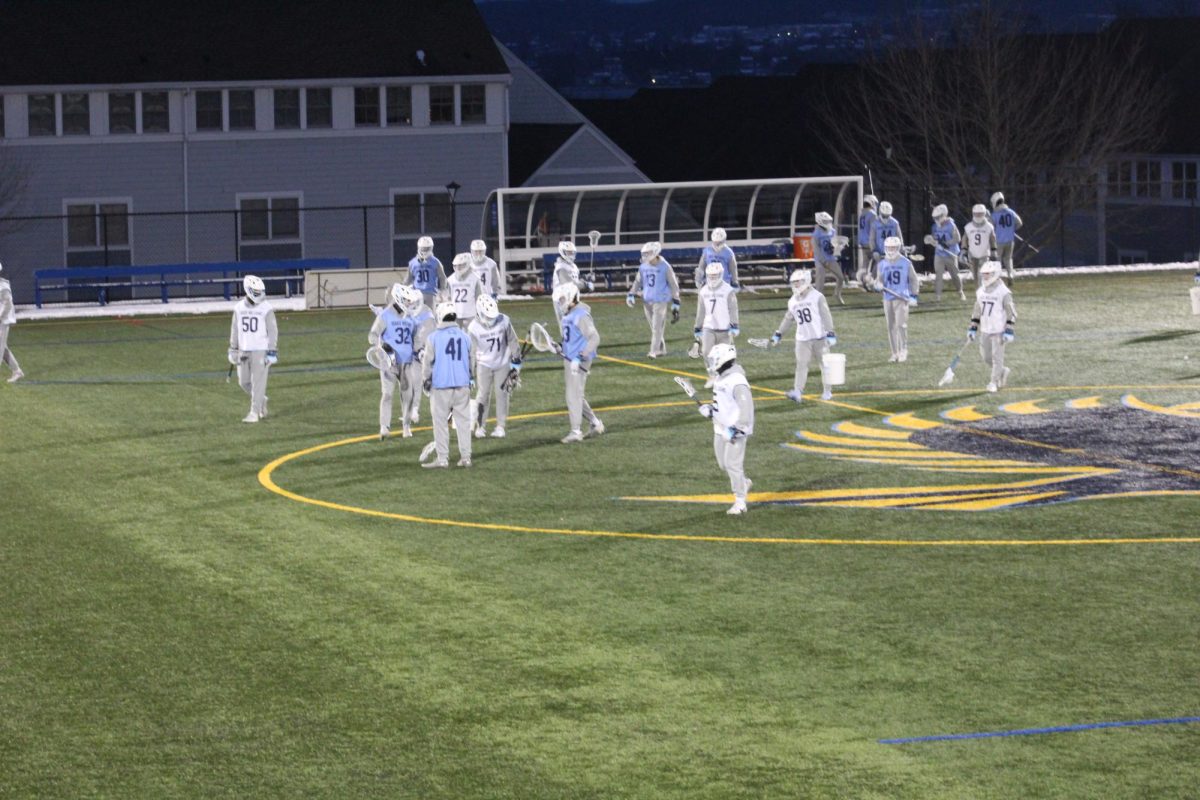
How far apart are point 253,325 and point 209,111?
38.7 m

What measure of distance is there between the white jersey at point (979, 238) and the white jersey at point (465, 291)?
15.3 meters

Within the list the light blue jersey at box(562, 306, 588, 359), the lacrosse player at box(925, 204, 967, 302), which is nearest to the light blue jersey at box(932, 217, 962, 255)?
the lacrosse player at box(925, 204, 967, 302)

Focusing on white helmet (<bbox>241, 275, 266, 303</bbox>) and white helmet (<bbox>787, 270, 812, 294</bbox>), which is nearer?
white helmet (<bbox>241, 275, 266, 303</bbox>)

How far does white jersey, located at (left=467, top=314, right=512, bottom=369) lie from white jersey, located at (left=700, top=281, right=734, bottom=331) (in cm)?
535

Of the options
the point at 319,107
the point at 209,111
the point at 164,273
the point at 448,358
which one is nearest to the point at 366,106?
the point at 319,107

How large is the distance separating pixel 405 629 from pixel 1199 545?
27.0 feet

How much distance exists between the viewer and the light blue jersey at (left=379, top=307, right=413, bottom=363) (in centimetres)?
2627

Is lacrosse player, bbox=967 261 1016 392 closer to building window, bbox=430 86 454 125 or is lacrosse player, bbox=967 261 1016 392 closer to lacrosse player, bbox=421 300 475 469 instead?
lacrosse player, bbox=421 300 475 469

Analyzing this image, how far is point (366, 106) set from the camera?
65750 mm

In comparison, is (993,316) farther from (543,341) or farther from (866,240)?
(866,240)

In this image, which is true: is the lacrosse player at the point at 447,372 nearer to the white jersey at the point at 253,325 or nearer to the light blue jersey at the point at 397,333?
the light blue jersey at the point at 397,333

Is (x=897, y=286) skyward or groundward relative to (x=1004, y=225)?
groundward

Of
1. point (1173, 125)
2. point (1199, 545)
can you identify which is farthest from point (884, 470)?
point (1173, 125)

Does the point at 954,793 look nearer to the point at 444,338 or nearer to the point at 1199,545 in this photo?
the point at 1199,545
